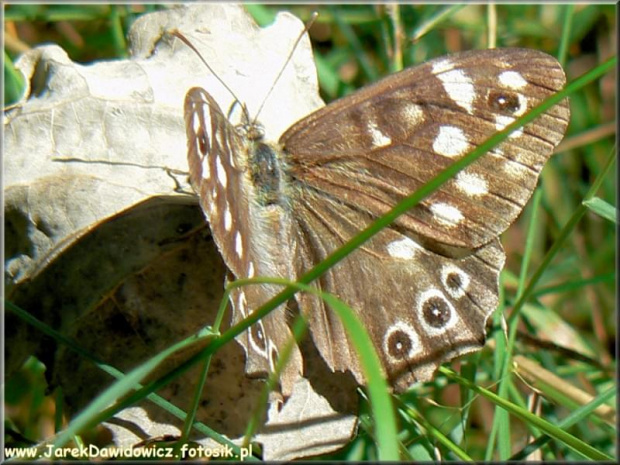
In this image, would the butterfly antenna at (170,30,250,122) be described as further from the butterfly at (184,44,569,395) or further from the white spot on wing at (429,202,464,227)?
the white spot on wing at (429,202,464,227)

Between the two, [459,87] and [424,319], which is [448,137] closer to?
[459,87]

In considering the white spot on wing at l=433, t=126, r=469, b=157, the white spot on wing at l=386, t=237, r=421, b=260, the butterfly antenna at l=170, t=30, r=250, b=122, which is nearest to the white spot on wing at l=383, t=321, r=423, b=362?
the white spot on wing at l=386, t=237, r=421, b=260

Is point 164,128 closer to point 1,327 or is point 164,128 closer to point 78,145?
point 78,145

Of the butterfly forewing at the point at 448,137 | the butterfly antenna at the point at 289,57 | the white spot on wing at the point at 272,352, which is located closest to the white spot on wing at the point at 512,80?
the butterfly forewing at the point at 448,137

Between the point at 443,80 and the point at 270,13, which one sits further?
the point at 270,13

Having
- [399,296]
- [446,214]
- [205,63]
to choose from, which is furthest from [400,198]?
[205,63]

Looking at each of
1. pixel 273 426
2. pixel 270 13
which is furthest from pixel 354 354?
pixel 270 13
